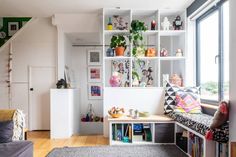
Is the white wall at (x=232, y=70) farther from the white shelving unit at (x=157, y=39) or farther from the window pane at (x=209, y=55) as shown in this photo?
the white shelving unit at (x=157, y=39)

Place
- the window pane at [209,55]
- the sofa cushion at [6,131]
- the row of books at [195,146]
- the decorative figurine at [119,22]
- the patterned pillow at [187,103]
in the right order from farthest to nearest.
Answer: the decorative figurine at [119,22], the patterned pillow at [187,103], the window pane at [209,55], the row of books at [195,146], the sofa cushion at [6,131]

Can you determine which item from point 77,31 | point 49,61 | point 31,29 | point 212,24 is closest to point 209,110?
point 212,24

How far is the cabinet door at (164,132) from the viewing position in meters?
4.00

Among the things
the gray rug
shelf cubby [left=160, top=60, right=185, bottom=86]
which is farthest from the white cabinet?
shelf cubby [left=160, top=60, right=185, bottom=86]

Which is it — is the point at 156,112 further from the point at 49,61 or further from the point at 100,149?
the point at 49,61

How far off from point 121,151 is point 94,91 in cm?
256

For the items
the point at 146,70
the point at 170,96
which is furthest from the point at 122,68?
the point at 170,96

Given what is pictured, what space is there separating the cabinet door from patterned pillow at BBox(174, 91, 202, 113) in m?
0.30

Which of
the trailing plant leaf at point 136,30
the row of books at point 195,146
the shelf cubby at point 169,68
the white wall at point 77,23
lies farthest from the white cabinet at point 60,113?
the row of books at point 195,146

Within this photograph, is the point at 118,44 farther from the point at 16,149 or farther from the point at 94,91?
the point at 16,149

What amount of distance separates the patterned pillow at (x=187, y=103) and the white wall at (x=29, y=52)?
106 inches

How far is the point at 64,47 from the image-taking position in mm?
5133

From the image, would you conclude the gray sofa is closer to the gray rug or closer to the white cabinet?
the gray rug

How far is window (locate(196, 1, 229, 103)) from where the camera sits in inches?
136
